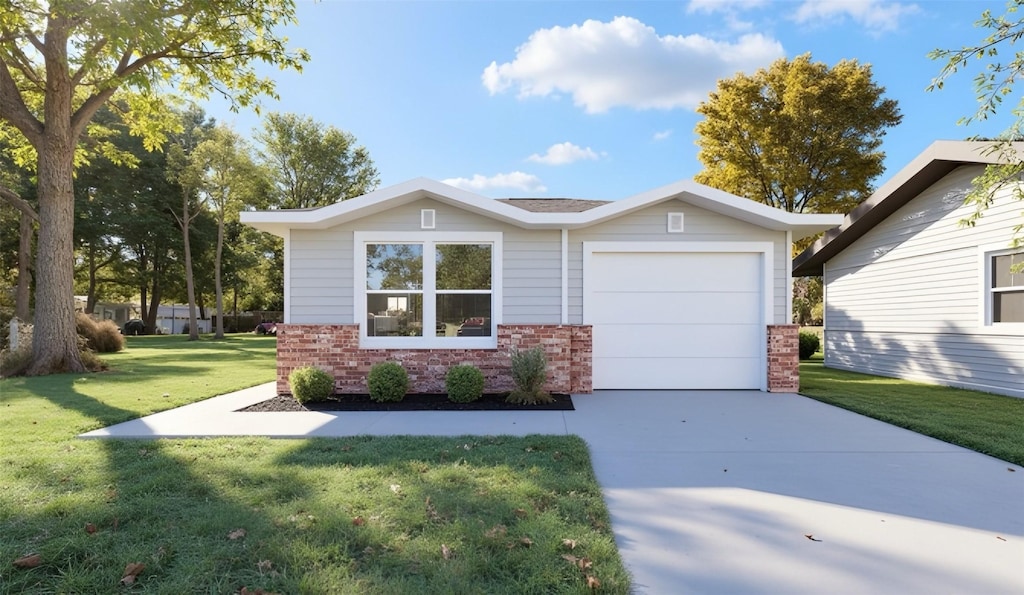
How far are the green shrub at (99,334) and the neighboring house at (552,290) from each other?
1214cm

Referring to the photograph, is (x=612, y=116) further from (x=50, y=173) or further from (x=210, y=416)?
(x=50, y=173)

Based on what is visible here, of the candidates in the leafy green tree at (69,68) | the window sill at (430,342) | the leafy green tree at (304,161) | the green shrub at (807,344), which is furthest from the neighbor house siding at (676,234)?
the leafy green tree at (304,161)

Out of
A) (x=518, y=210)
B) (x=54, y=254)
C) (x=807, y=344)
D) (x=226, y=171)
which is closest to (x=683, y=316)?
(x=518, y=210)

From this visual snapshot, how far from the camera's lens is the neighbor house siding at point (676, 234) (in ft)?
26.0

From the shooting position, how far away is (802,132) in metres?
16.3

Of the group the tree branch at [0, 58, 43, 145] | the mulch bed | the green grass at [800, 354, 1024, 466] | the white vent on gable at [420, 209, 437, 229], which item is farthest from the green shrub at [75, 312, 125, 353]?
the green grass at [800, 354, 1024, 466]

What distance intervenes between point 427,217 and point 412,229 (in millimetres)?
318

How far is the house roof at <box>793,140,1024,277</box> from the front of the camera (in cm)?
748

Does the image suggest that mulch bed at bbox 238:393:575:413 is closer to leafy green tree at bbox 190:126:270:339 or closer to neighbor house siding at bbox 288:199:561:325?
neighbor house siding at bbox 288:199:561:325

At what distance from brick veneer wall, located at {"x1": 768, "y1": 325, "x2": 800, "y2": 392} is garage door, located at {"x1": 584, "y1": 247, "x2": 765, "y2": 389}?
0.18 m

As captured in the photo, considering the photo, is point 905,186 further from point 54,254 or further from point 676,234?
point 54,254

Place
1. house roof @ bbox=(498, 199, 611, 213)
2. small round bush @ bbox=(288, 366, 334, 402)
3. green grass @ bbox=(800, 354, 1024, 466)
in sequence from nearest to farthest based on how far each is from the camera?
green grass @ bbox=(800, 354, 1024, 466) < small round bush @ bbox=(288, 366, 334, 402) < house roof @ bbox=(498, 199, 611, 213)

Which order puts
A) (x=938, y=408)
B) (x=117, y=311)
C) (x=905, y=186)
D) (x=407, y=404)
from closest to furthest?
1. (x=938, y=408)
2. (x=407, y=404)
3. (x=905, y=186)
4. (x=117, y=311)

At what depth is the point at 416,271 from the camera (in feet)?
26.0
